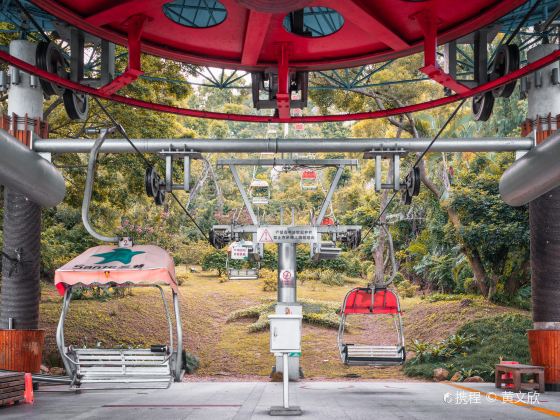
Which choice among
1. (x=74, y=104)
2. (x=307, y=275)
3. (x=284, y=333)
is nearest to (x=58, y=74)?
(x=74, y=104)

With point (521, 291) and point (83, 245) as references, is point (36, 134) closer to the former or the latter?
point (83, 245)

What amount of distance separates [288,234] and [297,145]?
2657 mm

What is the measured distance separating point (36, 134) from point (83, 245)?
1322 cm

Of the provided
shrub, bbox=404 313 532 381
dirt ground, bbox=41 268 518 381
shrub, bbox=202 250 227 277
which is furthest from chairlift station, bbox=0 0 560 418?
shrub, bbox=202 250 227 277

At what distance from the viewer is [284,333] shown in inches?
345

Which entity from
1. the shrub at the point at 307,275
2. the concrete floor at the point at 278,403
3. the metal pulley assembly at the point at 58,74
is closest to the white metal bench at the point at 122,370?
the concrete floor at the point at 278,403

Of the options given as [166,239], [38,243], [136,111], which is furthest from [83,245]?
[38,243]

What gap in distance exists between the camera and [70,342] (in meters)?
20.9

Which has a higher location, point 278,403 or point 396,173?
point 396,173

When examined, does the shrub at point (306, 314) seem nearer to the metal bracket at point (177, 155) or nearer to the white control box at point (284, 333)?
the metal bracket at point (177, 155)

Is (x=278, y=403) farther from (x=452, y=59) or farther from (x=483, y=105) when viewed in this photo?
(x=452, y=59)

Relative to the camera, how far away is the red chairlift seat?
46.5ft

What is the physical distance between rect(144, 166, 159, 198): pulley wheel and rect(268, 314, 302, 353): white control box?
5.07 metres

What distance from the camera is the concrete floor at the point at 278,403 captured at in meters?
8.94
